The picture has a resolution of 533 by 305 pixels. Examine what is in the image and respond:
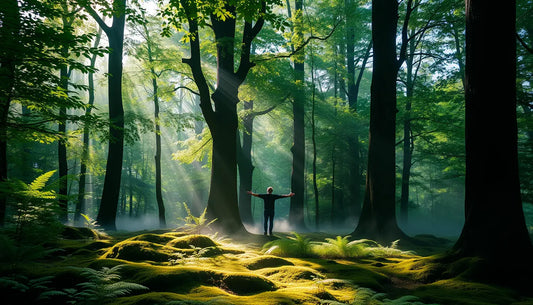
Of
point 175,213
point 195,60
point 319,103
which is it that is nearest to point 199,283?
point 195,60

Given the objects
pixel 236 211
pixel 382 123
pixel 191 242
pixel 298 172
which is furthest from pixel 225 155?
pixel 298 172

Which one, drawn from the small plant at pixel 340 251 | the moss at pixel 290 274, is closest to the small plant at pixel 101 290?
the moss at pixel 290 274

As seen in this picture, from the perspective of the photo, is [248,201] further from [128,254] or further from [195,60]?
[128,254]

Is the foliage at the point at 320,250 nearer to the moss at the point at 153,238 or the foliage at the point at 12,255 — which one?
the moss at the point at 153,238

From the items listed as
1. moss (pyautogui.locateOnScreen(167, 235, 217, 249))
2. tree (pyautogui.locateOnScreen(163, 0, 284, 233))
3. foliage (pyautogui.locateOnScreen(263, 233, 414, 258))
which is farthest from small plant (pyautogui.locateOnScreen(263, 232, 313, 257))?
tree (pyautogui.locateOnScreen(163, 0, 284, 233))

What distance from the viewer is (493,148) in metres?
4.62

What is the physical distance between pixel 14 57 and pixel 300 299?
7.28 metres

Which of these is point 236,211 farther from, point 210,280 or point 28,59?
point 28,59

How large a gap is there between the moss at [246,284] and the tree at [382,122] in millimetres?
7635

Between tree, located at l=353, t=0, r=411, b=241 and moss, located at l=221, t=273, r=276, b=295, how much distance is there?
764 centimetres

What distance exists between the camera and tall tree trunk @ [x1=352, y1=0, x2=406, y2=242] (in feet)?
33.7

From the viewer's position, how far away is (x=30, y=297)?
8.35 ft

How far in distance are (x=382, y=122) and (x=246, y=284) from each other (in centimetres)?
875

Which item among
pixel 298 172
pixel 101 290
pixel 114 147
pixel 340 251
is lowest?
pixel 340 251
